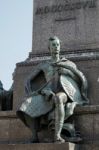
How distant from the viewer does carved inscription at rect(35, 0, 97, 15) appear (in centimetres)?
1066

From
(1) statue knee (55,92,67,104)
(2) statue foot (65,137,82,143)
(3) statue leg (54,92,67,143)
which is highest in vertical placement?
(1) statue knee (55,92,67,104)

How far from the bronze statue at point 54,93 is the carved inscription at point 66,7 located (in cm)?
173

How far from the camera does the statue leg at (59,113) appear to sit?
8.16 metres

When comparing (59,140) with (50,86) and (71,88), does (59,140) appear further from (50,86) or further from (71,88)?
(50,86)

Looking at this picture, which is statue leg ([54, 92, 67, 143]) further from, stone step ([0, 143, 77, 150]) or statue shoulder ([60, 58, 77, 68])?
statue shoulder ([60, 58, 77, 68])

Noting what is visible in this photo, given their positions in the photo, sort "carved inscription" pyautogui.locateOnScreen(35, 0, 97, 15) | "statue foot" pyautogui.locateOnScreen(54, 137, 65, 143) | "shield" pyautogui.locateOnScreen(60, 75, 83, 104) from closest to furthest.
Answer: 1. "statue foot" pyautogui.locateOnScreen(54, 137, 65, 143)
2. "shield" pyautogui.locateOnScreen(60, 75, 83, 104)
3. "carved inscription" pyautogui.locateOnScreen(35, 0, 97, 15)

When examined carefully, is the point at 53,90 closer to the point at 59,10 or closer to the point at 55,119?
the point at 55,119

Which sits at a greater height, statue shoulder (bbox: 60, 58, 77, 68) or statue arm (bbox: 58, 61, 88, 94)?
statue shoulder (bbox: 60, 58, 77, 68)

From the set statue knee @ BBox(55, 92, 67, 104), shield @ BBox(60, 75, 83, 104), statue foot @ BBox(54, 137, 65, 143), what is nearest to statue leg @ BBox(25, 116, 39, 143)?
statue knee @ BBox(55, 92, 67, 104)

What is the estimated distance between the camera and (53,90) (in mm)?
9195

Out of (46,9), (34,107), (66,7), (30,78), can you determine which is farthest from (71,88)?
(46,9)

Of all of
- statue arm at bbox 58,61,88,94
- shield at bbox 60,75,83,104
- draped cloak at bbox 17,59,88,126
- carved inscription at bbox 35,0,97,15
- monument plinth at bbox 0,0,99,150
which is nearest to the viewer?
draped cloak at bbox 17,59,88,126

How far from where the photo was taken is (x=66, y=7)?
425 inches

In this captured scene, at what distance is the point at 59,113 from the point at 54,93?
0.64 meters
